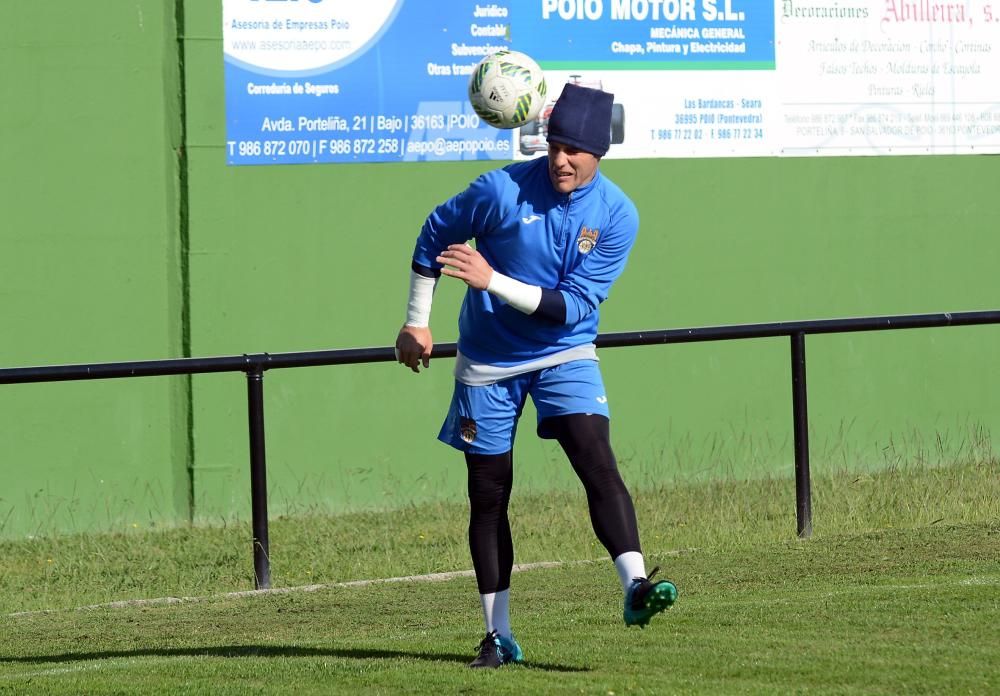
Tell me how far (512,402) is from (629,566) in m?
0.72

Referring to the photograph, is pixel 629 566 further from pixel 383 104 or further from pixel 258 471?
pixel 383 104

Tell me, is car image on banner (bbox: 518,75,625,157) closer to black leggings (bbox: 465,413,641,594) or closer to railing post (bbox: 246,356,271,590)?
railing post (bbox: 246,356,271,590)

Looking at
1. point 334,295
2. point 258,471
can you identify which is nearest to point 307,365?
point 258,471

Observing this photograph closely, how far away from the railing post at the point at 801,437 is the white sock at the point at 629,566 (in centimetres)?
355

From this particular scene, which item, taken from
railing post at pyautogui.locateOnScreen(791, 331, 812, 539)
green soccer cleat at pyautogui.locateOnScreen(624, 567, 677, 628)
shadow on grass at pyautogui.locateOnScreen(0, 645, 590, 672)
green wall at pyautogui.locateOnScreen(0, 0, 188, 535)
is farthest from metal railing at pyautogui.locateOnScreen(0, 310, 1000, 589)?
green soccer cleat at pyautogui.locateOnScreen(624, 567, 677, 628)

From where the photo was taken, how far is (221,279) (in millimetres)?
10711

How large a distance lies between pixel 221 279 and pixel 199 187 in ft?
1.81

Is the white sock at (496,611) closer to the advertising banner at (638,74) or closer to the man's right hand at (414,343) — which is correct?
the man's right hand at (414,343)

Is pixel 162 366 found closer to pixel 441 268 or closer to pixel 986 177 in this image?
pixel 441 268

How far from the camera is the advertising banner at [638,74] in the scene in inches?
425

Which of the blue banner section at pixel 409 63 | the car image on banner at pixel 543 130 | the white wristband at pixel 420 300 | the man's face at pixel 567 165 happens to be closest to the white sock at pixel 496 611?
the white wristband at pixel 420 300

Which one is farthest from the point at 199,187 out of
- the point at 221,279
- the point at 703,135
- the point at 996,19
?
the point at 996,19

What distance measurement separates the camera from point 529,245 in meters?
6.17

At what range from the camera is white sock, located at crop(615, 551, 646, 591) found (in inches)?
236
